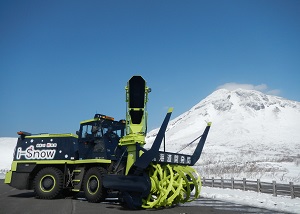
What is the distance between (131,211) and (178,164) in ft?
→ 7.90

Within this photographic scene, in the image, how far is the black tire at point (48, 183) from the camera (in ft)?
36.8

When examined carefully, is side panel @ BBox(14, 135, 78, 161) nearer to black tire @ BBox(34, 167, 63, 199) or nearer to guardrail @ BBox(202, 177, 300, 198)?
black tire @ BBox(34, 167, 63, 199)

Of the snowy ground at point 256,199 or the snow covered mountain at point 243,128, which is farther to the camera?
the snow covered mountain at point 243,128

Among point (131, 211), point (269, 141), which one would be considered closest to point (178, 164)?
point (131, 211)

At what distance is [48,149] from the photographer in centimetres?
1230

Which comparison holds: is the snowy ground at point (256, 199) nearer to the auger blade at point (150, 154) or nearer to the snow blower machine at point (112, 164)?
the snow blower machine at point (112, 164)

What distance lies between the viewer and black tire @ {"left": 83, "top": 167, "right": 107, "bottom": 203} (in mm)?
9766

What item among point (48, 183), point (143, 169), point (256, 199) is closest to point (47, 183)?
point (48, 183)

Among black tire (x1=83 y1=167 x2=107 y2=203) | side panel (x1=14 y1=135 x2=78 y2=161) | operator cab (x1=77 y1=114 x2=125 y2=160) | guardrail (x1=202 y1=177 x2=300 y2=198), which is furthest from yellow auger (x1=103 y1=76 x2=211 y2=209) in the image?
guardrail (x1=202 y1=177 x2=300 y2=198)

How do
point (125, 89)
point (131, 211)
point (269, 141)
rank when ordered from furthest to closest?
point (269, 141)
point (125, 89)
point (131, 211)

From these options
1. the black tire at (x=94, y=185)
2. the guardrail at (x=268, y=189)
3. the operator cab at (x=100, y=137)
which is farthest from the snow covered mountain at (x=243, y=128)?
the black tire at (x=94, y=185)

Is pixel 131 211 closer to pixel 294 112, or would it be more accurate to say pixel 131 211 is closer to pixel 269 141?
pixel 269 141

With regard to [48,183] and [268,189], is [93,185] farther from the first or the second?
[268,189]

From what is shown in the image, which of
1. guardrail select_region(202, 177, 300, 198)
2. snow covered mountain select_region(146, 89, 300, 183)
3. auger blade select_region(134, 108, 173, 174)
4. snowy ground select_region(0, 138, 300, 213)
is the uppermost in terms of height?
snow covered mountain select_region(146, 89, 300, 183)
